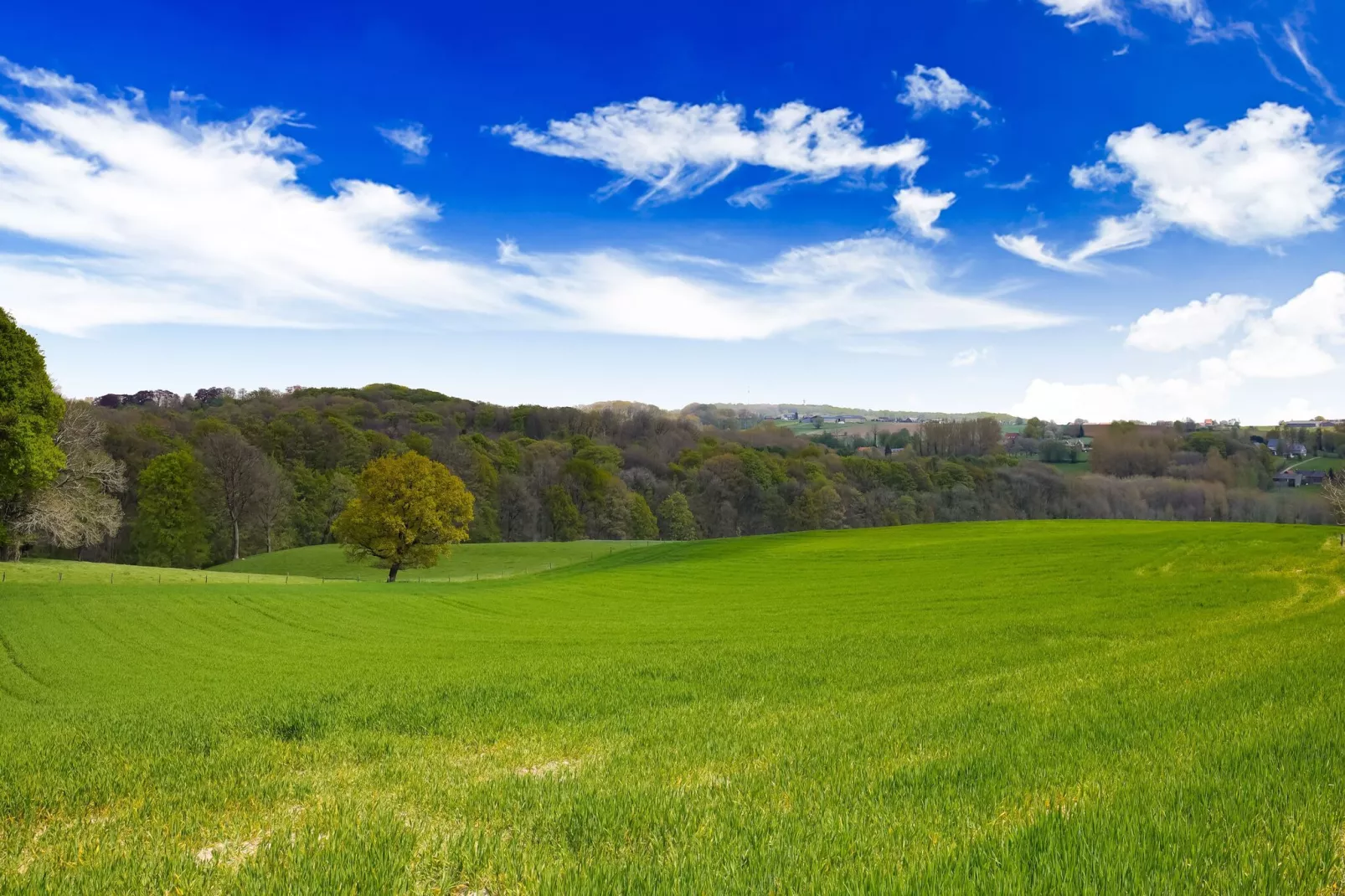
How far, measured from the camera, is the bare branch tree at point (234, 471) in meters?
81.3

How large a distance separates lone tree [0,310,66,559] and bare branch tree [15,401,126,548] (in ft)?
17.9

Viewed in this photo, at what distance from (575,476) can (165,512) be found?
165ft

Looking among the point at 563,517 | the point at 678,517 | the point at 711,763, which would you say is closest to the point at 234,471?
the point at 563,517

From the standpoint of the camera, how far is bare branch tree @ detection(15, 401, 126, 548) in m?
43.1

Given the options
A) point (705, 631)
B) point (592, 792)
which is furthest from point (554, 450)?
point (592, 792)

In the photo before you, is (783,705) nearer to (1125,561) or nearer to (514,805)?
(514,805)

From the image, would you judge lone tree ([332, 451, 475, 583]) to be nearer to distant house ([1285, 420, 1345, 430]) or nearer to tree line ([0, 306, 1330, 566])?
tree line ([0, 306, 1330, 566])


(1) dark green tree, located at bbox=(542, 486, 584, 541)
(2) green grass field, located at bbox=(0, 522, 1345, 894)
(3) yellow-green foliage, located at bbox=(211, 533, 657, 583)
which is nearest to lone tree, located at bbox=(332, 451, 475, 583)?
(3) yellow-green foliage, located at bbox=(211, 533, 657, 583)

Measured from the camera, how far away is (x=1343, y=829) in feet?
16.0

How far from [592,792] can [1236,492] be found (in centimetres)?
14954

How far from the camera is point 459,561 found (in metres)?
75.2

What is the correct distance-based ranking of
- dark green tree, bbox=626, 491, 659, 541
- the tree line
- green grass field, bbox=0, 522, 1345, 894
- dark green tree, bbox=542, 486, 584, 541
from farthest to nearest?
1. dark green tree, bbox=626, 491, 659, 541
2. dark green tree, bbox=542, 486, 584, 541
3. the tree line
4. green grass field, bbox=0, 522, 1345, 894

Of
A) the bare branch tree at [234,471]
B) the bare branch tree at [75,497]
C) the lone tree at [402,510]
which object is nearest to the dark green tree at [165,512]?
the bare branch tree at [234,471]

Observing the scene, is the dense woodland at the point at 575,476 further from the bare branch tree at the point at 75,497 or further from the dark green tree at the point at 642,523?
the bare branch tree at the point at 75,497
